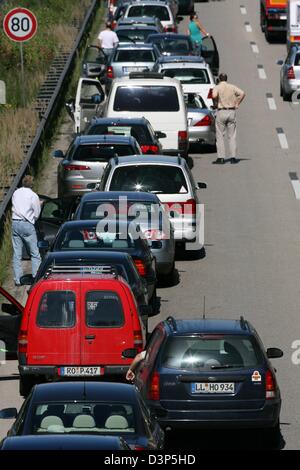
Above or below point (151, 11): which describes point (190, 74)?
above

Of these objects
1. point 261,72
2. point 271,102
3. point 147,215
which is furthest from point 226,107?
point 261,72

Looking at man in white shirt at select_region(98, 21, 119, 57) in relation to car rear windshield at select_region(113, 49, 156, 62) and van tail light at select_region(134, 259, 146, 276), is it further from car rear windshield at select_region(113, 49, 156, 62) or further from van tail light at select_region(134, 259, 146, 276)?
van tail light at select_region(134, 259, 146, 276)

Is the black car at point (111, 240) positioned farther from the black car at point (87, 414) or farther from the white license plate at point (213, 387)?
the black car at point (87, 414)

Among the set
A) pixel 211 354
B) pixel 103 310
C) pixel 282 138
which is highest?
pixel 211 354

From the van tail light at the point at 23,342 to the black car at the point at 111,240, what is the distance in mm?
3916

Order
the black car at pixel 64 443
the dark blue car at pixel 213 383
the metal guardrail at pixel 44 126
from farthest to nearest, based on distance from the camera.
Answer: the metal guardrail at pixel 44 126, the dark blue car at pixel 213 383, the black car at pixel 64 443

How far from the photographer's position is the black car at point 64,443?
10820 mm

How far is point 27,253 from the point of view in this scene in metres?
24.4

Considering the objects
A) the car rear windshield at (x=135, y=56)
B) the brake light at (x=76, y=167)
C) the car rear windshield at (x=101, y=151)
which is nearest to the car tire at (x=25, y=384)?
the brake light at (x=76, y=167)

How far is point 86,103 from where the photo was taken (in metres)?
35.7

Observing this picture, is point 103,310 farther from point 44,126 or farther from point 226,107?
point 44,126

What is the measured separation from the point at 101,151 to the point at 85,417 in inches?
631
